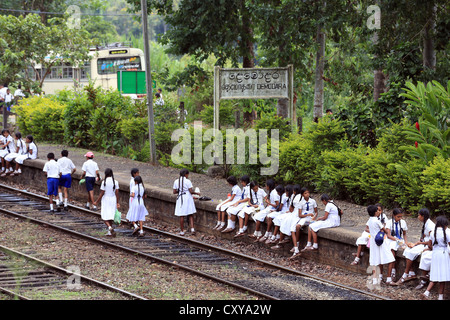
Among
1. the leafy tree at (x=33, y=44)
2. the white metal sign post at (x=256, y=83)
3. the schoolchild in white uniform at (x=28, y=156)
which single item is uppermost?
the leafy tree at (x=33, y=44)

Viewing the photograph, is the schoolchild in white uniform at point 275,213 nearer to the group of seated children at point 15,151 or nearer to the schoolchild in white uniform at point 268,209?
the schoolchild in white uniform at point 268,209

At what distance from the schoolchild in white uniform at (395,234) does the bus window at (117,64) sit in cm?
2218

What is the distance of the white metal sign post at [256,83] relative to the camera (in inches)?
695

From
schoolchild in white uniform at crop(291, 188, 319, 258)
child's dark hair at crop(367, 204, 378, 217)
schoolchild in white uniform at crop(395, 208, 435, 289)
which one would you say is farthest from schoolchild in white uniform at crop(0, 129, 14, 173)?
schoolchild in white uniform at crop(395, 208, 435, 289)

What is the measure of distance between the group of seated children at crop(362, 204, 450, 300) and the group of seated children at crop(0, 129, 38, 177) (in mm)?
11779

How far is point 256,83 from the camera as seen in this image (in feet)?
57.9

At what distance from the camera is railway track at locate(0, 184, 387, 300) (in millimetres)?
10328

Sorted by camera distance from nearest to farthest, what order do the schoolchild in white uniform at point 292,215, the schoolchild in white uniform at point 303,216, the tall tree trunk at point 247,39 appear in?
the schoolchild in white uniform at point 303,216, the schoolchild in white uniform at point 292,215, the tall tree trunk at point 247,39

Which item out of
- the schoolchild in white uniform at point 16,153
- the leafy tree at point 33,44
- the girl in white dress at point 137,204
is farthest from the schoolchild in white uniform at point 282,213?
the leafy tree at point 33,44

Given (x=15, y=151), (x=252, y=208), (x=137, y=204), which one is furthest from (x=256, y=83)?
(x=15, y=151)

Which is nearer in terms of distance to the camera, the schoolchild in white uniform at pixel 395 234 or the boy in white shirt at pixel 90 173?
the schoolchild in white uniform at pixel 395 234

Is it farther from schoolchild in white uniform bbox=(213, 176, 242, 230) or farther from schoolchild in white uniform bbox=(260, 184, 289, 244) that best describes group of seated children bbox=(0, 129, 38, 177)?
schoolchild in white uniform bbox=(260, 184, 289, 244)

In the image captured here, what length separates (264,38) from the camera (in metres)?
21.6
